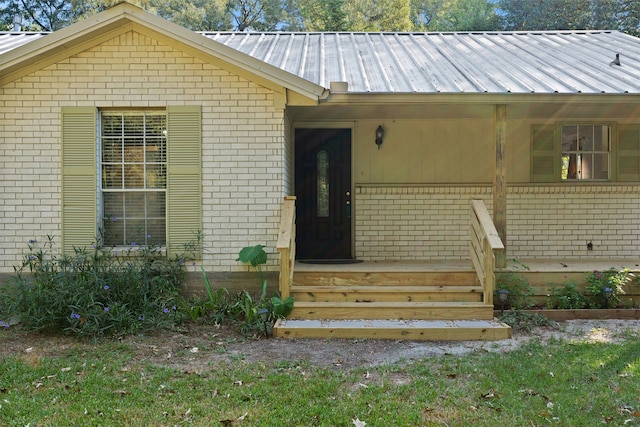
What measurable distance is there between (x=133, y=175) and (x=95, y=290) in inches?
65.2

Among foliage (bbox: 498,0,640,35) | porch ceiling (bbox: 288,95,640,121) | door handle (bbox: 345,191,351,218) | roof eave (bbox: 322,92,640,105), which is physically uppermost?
foliage (bbox: 498,0,640,35)

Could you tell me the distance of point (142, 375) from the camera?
14.6 ft

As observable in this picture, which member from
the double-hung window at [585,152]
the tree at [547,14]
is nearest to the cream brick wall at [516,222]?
the double-hung window at [585,152]

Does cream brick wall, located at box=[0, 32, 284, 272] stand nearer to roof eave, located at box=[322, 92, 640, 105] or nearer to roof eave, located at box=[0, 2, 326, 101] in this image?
roof eave, located at box=[0, 2, 326, 101]

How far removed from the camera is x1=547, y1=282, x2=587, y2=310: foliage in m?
6.65

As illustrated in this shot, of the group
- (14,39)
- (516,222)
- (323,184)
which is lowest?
(516,222)

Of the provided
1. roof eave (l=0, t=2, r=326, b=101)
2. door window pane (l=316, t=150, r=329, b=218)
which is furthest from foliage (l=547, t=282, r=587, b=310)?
roof eave (l=0, t=2, r=326, b=101)

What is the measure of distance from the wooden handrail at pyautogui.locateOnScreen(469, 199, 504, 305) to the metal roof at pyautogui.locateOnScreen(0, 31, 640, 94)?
1520mm

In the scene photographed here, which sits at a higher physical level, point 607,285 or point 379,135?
point 379,135

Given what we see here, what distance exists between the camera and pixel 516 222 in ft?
28.9

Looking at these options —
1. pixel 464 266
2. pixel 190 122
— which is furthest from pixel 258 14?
pixel 464 266

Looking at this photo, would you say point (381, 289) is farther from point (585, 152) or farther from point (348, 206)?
point (585, 152)

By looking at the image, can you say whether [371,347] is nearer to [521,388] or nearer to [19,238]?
[521,388]

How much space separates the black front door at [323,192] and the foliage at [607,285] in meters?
3.62
